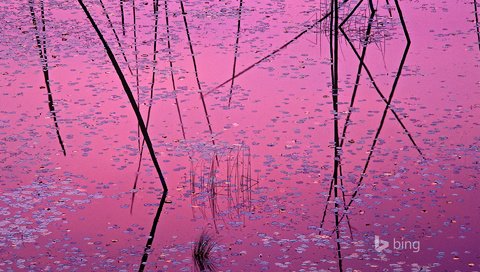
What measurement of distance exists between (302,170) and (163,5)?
2.50 m

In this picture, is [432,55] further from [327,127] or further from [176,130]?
[176,130]

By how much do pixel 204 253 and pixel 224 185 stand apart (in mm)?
517

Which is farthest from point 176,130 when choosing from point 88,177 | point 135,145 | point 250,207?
point 250,207

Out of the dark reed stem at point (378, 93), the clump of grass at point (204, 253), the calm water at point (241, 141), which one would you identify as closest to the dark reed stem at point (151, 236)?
the calm water at point (241, 141)

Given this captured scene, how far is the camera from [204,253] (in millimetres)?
2697

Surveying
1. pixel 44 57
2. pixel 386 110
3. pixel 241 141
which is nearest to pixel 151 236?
pixel 241 141

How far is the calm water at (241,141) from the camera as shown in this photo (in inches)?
109

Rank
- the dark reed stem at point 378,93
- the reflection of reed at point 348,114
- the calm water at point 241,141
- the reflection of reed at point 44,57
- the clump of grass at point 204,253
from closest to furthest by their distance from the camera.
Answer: the clump of grass at point 204,253
the calm water at point 241,141
the reflection of reed at point 348,114
the dark reed stem at point 378,93
the reflection of reed at point 44,57

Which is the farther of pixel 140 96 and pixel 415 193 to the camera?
pixel 140 96

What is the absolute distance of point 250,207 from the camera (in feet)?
9.90

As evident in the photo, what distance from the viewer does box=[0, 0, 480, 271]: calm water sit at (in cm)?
277

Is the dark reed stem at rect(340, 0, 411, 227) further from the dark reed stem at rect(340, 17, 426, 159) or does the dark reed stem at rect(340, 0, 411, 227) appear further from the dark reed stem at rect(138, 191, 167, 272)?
the dark reed stem at rect(138, 191, 167, 272)

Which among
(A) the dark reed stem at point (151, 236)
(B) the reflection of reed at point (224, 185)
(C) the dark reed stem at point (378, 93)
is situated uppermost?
(C) the dark reed stem at point (378, 93)

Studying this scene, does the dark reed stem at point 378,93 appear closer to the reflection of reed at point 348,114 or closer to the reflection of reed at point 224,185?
the reflection of reed at point 348,114
